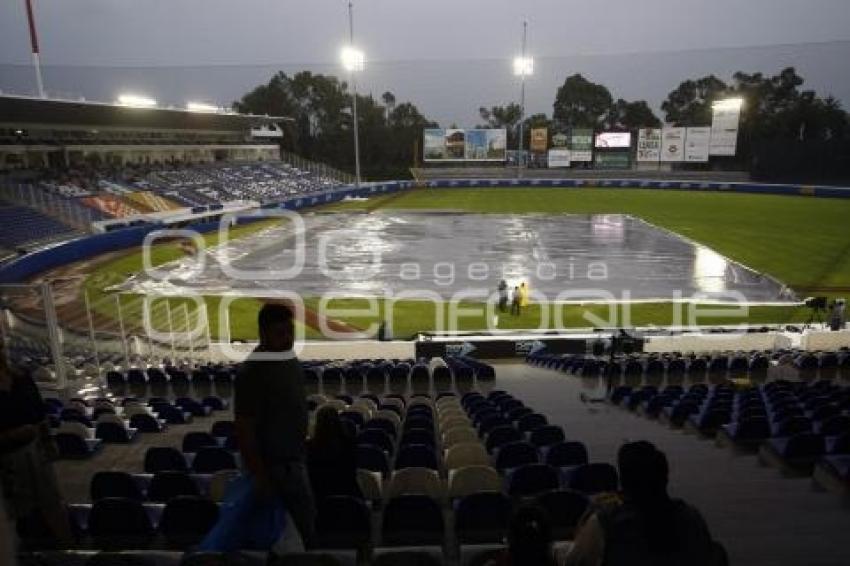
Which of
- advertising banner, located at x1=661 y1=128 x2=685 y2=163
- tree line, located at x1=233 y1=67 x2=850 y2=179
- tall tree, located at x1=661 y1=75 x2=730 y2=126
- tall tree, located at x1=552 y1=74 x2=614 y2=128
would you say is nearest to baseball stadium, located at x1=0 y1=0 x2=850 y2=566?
advertising banner, located at x1=661 y1=128 x2=685 y2=163

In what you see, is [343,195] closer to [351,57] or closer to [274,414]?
[351,57]

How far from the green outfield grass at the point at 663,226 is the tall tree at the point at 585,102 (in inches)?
2059

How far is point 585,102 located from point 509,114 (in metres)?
17.0

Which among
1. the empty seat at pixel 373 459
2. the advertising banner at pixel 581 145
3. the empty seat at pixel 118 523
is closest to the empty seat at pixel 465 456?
the empty seat at pixel 373 459

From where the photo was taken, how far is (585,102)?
124 meters

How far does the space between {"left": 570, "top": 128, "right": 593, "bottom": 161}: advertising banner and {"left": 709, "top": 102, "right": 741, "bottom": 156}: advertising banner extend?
15910 mm

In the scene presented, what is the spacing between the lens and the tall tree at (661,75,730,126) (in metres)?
111

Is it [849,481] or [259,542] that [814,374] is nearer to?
[849,481]

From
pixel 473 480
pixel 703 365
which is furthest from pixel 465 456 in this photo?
pixel 703 365

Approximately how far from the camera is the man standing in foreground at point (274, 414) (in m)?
3.66

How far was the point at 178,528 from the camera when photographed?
15.6ft

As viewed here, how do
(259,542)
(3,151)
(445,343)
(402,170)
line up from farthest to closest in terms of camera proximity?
(402,170)
(3,151)
(445,343)
(259,542)

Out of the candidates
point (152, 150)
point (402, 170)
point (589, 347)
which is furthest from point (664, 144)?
point (589, 347)

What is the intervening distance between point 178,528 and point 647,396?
8.99 m
